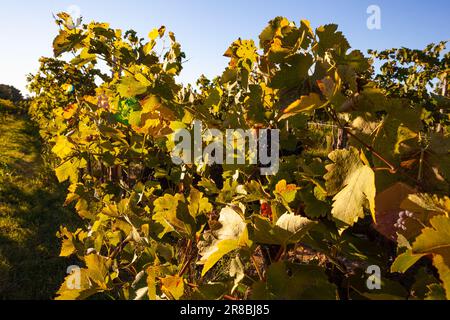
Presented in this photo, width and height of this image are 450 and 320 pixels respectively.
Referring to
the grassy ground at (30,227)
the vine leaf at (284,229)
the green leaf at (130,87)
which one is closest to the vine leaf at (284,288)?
the vine leaf at (284,229)

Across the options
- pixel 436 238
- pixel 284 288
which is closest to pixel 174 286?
pixel 284 288

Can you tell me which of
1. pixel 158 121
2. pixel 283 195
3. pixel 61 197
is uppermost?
pixel 158 121

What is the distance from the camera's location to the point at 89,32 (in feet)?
5.79

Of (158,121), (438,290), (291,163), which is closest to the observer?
(438,290)

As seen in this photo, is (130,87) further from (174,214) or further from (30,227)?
(30,227)

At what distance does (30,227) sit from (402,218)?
221 inches

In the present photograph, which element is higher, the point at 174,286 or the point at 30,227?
the point at 174,286

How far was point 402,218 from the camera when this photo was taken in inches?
32.4

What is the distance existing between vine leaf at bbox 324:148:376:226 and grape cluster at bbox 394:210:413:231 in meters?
0.08

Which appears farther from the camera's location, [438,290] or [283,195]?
[283,195]

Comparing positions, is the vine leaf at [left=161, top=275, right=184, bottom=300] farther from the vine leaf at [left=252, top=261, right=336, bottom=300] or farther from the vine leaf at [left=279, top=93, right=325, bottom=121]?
the vine leaf at [left=279, top=93, right=325, bottom=121]
